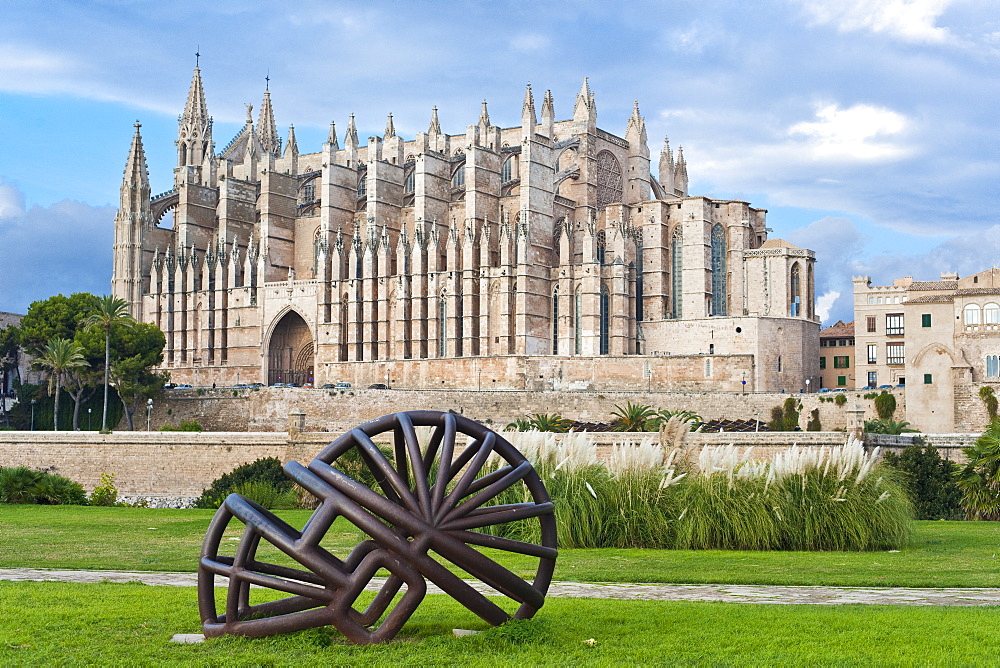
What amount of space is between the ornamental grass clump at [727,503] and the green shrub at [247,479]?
12.5 metres

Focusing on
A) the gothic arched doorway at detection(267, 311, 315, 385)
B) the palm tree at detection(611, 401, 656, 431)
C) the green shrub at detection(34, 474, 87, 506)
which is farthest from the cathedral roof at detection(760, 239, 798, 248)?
the green shrub at detection(34, 474, 87, 506)

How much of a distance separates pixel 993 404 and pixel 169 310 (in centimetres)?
4588

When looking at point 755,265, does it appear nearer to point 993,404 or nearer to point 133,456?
point 993,404

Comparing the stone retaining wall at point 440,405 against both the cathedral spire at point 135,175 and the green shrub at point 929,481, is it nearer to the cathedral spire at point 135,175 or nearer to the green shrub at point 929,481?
the green shrub at point 929,481

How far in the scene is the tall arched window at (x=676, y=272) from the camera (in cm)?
5112

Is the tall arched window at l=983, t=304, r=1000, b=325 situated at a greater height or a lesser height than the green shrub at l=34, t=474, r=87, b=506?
greater

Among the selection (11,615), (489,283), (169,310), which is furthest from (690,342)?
(11,615)

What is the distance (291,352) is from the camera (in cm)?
6222

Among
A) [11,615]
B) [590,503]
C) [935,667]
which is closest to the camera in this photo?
[935,667]

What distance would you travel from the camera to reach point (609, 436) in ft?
91.1

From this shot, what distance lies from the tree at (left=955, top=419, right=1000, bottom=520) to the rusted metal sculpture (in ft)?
53.4

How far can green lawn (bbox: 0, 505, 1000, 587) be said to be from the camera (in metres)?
11.8

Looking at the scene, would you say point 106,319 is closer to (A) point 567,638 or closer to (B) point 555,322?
(B) point 555,322

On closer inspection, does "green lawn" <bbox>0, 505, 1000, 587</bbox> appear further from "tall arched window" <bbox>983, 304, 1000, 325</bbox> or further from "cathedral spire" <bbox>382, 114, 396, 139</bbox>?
"cathedral spire" <bbox>382, 114, 396, 139</bbox>
